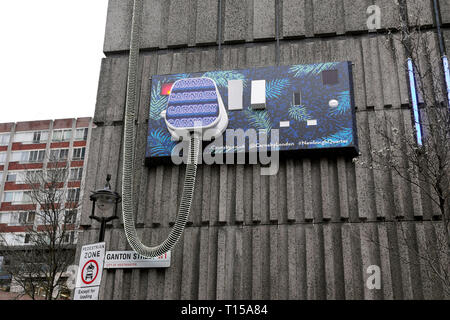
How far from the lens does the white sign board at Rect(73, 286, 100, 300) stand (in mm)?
6332

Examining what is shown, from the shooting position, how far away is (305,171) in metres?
9.88

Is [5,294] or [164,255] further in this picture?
[5,294]

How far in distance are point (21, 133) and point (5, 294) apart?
2486cm

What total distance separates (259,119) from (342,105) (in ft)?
5.45

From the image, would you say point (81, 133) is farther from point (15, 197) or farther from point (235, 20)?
point (235, 20)

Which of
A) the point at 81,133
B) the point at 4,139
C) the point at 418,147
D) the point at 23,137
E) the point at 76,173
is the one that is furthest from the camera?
the point at 4,139

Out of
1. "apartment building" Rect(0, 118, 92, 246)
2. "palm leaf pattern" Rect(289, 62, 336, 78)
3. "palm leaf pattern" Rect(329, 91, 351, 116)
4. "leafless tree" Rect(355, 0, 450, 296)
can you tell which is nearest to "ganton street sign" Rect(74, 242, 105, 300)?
"leafless tree" Rect(355, 0, 450, 296)

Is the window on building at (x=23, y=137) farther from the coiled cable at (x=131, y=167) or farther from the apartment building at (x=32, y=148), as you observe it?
the coiled cable at (x=131, y=167)

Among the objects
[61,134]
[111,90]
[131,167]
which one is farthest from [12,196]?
[131,167]

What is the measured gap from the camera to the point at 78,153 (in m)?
46.2

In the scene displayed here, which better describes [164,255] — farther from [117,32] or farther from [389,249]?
[117,32]

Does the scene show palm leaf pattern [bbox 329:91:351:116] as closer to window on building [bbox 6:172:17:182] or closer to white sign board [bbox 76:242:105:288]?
white sign board [bbox 76:242:105:288]

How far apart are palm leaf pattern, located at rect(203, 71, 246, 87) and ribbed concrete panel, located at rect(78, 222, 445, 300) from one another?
307 cm

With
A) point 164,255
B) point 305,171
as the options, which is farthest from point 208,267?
point 305,171
